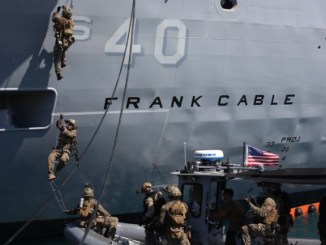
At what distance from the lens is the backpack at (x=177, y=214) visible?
9.70 m

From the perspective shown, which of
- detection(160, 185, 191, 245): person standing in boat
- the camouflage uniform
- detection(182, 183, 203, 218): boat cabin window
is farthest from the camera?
detection(182, 183, 203, 218): boat cabin window

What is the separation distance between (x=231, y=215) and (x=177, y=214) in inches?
42.6

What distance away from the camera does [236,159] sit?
15938 mm

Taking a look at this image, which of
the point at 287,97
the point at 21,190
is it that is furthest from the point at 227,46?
the point at 21,190

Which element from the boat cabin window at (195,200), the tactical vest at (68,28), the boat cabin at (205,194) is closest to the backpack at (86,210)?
the boat cabin at (205,194)

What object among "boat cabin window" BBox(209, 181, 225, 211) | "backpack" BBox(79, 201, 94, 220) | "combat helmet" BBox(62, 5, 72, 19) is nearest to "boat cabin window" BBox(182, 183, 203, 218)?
"boat cabin window" BBox(209, 181, 225, 211)

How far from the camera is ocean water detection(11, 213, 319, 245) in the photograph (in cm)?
1523

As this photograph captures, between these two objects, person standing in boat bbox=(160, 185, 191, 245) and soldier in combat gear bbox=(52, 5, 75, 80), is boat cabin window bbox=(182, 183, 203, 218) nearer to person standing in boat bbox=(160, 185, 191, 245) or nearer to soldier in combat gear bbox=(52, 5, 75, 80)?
person standing in boat bbox=(160, 185, 191, 245)

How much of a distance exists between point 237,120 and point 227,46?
1715 millimetres

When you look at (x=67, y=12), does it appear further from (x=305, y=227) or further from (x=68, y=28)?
(x=305, y=227)

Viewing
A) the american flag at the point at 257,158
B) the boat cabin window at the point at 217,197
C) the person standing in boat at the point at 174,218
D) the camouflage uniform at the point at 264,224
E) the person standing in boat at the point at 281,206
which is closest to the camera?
the camouflage uniform at the point at 264,224

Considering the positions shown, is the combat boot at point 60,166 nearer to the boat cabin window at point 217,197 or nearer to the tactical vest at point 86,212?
the tactical vest at point 86,212

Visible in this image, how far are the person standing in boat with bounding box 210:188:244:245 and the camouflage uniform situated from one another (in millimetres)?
622

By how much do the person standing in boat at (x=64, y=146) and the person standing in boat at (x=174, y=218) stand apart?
351cm
